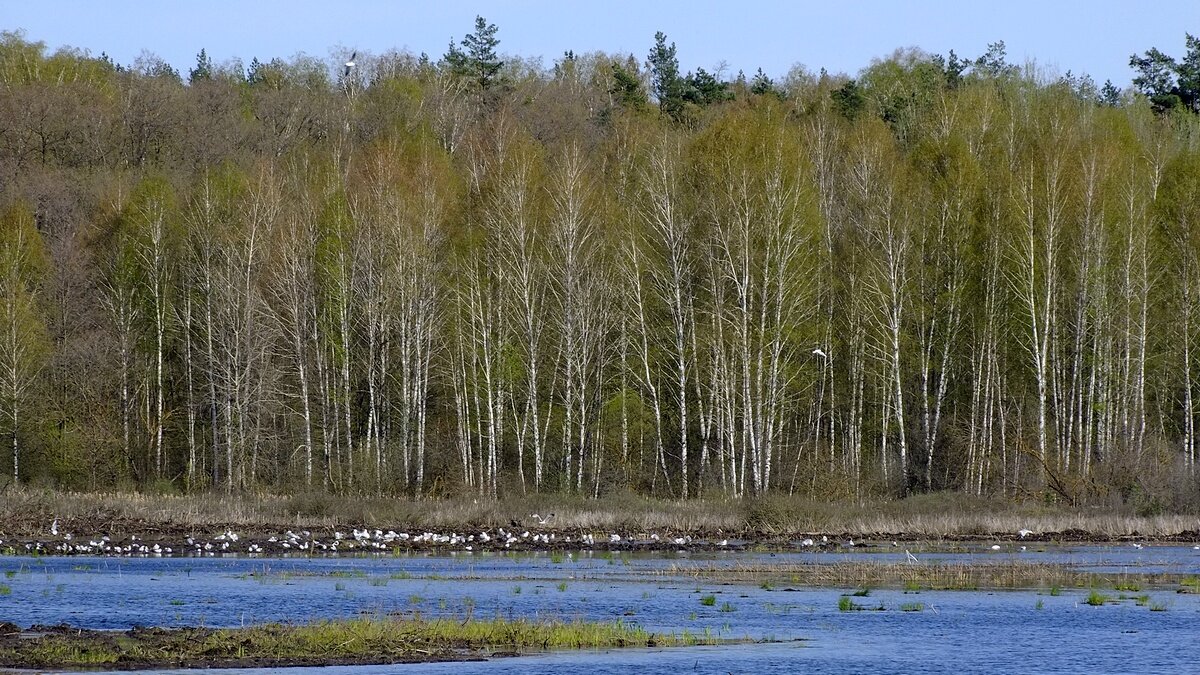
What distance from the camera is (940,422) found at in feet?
202

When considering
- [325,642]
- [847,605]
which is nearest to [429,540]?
[847,605]

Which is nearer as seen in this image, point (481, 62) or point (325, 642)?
point (325, 642)

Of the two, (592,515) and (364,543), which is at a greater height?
(592,515)

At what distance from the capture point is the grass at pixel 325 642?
19.4 metres

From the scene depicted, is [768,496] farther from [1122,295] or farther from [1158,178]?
[1158,178]

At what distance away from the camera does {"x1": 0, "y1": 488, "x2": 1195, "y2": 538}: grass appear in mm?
44375

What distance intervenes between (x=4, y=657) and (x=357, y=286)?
39419 mm

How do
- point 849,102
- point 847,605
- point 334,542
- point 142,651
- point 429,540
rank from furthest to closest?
1. point 849,102
2. point 429,540
3. point 334,542
4. point 847,605
5. point 142,651

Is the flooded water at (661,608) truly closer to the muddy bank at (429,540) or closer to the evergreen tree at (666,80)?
the muddy bank at (429,540)

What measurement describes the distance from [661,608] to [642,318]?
90.9ft

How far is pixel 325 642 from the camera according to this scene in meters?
21.1

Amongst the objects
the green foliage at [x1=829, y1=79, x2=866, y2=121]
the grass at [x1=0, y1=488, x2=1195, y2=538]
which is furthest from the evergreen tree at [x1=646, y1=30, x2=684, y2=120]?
the grass at [x1=0, y1=488, x2=1195, y2=538]

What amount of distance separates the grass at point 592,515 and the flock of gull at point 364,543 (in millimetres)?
942

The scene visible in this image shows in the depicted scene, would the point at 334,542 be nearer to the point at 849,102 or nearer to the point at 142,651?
the point at 142,651
